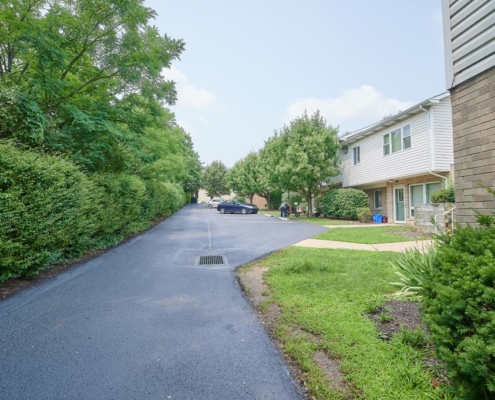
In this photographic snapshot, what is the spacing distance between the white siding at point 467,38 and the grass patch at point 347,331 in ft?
10.2

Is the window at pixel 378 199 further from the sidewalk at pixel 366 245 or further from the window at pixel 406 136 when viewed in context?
the sidewalk at pixel 366 245

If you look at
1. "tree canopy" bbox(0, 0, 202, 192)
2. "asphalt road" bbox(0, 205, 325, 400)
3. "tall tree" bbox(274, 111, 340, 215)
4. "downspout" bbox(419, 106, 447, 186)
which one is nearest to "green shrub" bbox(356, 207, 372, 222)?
"tall tree" bbox(274, 111, 340, 215)

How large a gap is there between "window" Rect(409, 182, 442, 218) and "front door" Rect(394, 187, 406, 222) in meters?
0.64

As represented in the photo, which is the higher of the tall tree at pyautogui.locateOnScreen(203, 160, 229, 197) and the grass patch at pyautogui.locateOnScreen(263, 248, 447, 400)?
the tall tree at pyautogui.locateOnScreen(203, 160, 229, 197)

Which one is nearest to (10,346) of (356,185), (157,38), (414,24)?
(157,38)

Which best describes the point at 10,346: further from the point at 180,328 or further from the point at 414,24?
the point at 414,24

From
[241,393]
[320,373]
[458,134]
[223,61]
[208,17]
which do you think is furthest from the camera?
[223,61]

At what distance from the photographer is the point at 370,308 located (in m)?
3.42

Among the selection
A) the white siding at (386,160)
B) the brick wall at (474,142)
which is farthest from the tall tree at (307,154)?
the brick wall at (474,142)

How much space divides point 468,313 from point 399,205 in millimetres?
15630

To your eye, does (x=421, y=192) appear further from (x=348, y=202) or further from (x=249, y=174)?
(x=249, y=174)

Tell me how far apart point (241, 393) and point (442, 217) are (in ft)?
32.8

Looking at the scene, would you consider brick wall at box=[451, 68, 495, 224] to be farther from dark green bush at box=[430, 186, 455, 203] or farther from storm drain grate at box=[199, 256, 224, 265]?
dark green bush at box=[430, 186, 455, 203]

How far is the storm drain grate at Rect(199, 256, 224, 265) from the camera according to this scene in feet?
21.5
